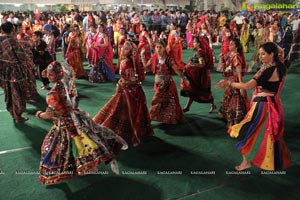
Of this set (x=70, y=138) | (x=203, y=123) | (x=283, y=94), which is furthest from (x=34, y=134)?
(x=283, y=94)

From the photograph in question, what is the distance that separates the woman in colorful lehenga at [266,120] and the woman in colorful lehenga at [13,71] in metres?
3.42

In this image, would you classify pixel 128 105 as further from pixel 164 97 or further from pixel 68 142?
pixel 68 142

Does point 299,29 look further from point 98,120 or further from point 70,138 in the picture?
point 70,138

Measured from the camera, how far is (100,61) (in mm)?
8914

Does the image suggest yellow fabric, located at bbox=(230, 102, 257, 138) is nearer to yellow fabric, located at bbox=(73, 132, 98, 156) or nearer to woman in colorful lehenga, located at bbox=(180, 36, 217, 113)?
yellow fabric, located at bbox=(73, 132, 98, 156)

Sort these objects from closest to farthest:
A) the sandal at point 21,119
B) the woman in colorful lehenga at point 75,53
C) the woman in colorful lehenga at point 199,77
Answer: the sandal at point 21,119
the woman in colorful lehenga at point 199,77
the woman in colorful lehenga at point 75,53

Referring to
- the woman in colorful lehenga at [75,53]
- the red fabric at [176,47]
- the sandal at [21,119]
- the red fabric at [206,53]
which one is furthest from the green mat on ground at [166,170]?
the woman in colorful lehenga at [75,53]

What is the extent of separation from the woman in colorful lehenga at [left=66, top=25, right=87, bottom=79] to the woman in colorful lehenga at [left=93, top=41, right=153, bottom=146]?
4509 millimetres

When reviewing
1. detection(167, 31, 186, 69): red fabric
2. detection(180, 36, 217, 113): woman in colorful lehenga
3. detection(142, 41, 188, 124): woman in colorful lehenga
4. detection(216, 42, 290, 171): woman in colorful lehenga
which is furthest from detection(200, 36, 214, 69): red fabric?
detection(167, 31, 186, 69): red fabric

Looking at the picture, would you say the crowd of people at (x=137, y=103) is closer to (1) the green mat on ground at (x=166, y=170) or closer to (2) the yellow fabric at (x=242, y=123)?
(2) the yellow fabric at (x=242, y=123)

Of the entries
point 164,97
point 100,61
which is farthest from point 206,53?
point 100,61

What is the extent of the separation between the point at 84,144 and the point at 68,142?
185 mm

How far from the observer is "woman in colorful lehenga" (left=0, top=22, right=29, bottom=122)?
5185 mm

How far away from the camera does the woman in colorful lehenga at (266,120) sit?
3500mm
